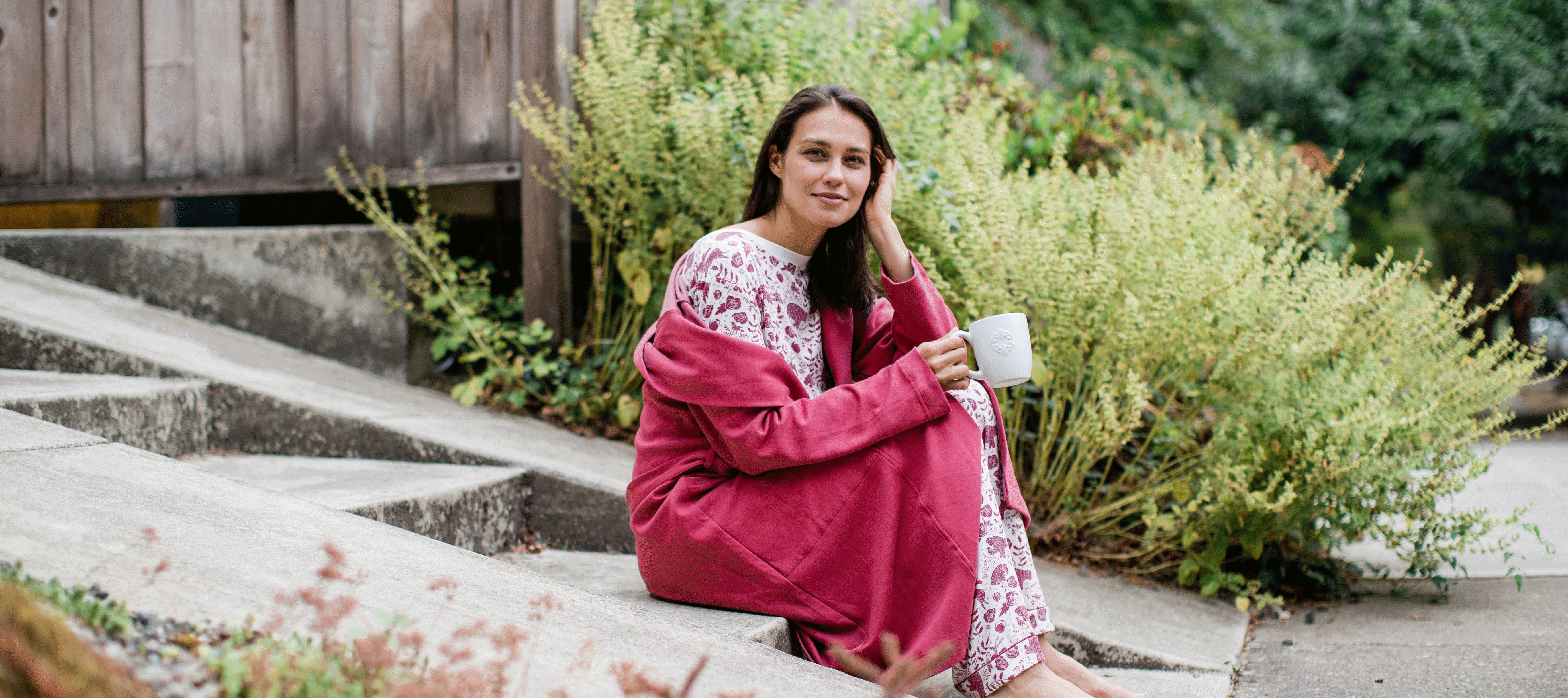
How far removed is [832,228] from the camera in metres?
2.00

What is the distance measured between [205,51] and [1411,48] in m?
8.35

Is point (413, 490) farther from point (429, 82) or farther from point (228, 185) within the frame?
point (228, 185)

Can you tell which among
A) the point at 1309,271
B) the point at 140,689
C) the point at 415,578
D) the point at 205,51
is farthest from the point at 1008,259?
the point at 205,51

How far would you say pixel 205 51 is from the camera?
370 centimetres

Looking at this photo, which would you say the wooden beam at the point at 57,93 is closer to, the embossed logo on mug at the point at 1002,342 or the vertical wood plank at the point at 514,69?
the vertical wood plank at the point at 514,69

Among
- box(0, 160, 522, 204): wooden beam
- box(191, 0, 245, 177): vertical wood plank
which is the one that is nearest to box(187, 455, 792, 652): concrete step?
box(0, 160, 522, 204): wooden beam

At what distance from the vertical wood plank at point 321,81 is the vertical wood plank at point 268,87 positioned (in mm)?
40

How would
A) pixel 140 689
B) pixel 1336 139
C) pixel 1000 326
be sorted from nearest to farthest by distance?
pixel 140 689 < pixel 1000 326 < pixel 1336 139

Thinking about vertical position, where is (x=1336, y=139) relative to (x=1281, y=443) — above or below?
above

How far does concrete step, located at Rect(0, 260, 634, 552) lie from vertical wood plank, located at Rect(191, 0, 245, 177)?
109 centimetres

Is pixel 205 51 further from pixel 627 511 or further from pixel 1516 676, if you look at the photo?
A: pixel 1516 676

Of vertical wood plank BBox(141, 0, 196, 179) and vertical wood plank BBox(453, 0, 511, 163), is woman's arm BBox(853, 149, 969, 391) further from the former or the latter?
vertical wood plank BBox(141, 0, 196, 179)

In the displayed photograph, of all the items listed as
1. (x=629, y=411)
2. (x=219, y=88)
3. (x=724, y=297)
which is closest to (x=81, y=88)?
(x=219, y=88)

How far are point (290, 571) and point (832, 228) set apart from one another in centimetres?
119
